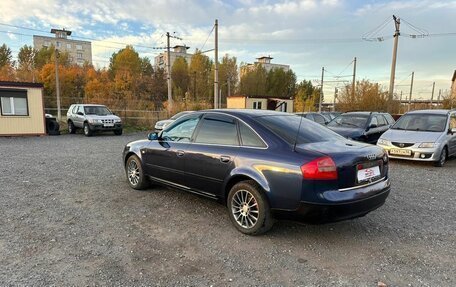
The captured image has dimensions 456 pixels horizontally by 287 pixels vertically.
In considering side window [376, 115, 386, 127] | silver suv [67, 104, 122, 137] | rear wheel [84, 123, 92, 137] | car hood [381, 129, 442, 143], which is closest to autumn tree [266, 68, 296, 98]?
silver suv [67, 104, 122, 137]

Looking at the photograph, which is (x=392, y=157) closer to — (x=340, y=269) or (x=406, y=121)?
(x=406, y=121)

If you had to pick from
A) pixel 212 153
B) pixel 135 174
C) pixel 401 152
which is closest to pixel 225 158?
pixel 212 153

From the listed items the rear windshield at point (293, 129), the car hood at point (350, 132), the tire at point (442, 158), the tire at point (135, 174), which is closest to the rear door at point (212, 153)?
the rear windshield at point (293, 129)

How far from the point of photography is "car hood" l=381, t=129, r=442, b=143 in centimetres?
827

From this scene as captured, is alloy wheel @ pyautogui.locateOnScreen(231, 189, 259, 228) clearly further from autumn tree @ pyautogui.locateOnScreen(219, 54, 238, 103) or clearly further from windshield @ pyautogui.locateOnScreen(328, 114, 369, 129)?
autumn tree @ pyautogui.locateOnScreen(219, 54, 238, 103)

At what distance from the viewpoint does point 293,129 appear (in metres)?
3.94

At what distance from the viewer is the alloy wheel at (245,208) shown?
3.71m

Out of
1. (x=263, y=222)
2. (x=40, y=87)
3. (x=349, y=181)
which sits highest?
(x=40, y=87)

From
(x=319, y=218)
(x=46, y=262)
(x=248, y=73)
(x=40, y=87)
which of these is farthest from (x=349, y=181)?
(x=248, y=73)

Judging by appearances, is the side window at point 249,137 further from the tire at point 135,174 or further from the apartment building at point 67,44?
the apartment building at point 67,44

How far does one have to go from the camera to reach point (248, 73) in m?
65.9

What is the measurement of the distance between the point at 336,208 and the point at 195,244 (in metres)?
1.65

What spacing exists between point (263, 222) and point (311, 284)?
3.17ft

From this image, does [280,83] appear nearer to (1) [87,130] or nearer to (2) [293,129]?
Answer: (1) [87,130]
